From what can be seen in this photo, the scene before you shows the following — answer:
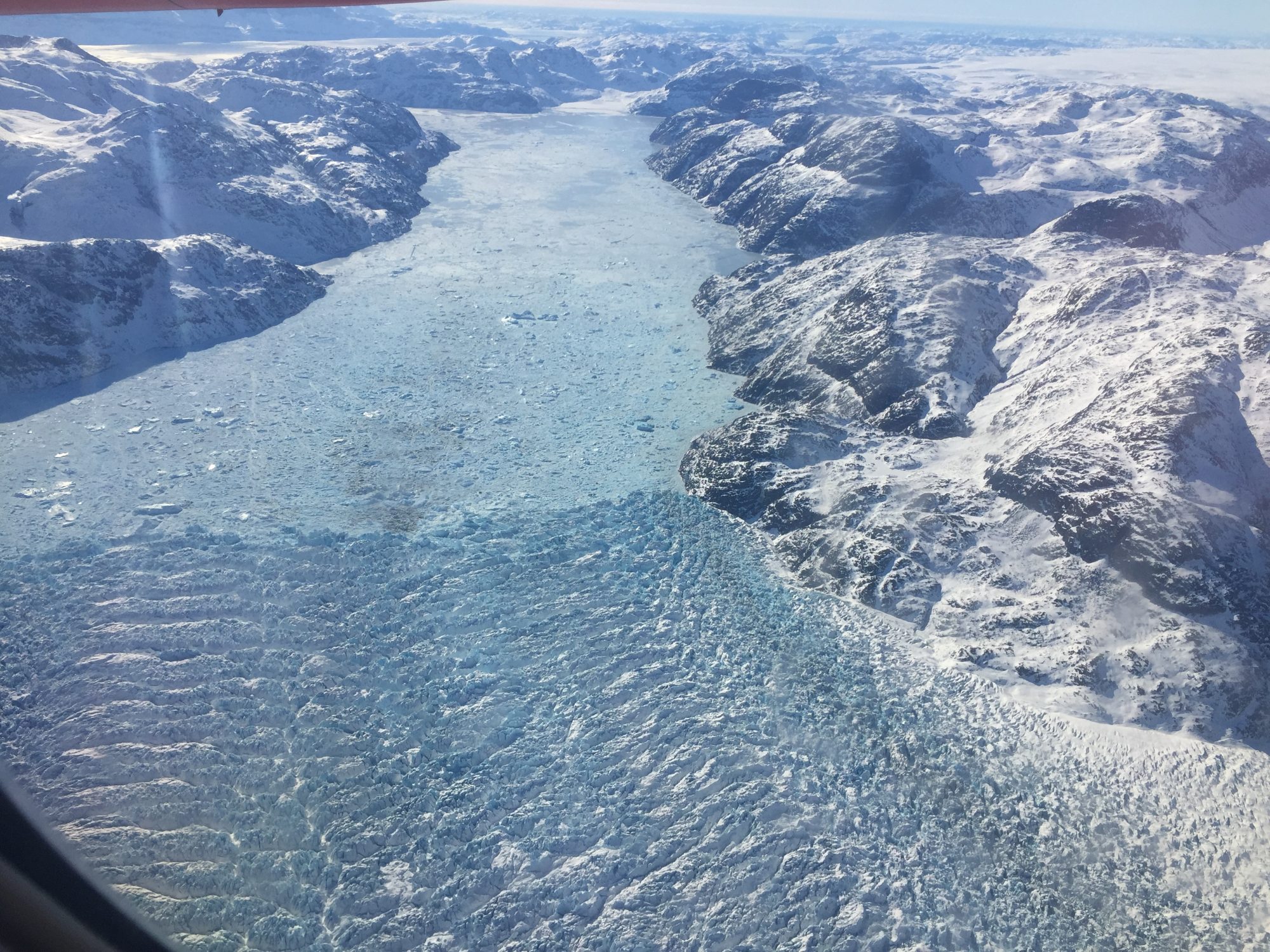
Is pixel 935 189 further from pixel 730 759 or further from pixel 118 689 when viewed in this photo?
pixel 118 689

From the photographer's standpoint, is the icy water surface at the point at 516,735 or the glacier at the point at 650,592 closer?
the icy water surface at the point at 516,735

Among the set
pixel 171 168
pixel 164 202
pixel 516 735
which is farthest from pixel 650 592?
pixel 171 168

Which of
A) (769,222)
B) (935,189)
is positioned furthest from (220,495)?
(935,189)

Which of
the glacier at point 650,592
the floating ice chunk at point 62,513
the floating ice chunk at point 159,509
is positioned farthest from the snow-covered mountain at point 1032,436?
the floating ice chunk at point 62,513

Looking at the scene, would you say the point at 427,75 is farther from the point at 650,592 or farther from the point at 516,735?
the point at 516,735

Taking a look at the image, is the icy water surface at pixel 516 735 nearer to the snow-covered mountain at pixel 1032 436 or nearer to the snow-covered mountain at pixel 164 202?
the snow-covered mountain at pixel 1032 436

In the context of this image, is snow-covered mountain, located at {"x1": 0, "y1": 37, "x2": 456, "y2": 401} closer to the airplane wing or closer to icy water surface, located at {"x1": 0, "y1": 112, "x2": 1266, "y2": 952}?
icy water surface, located at {"x1": 0, "y1": 112, "x2": 1266, "y2": 952}
